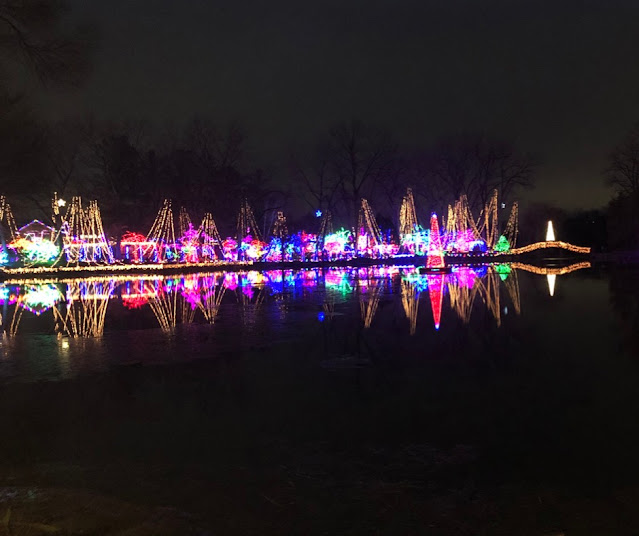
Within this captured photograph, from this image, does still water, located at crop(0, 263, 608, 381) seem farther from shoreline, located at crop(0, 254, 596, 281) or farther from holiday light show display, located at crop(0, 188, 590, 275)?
holiday light show display, located at crop(0, 188, 590, 275)

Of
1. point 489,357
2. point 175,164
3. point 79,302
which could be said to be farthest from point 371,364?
point 175,164

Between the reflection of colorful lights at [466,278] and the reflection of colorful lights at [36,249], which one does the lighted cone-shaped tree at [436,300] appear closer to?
the reflection of colorful lights at [466,278]

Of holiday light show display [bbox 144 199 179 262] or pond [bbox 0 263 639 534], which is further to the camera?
holiday light show display [bbox 144 199 179 262]

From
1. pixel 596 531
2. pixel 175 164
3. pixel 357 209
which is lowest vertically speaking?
pixel 596 531

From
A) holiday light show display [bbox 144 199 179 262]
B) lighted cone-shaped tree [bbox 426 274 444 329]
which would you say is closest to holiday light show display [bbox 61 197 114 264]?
holiday light show display [bbox 144 199 179 262]

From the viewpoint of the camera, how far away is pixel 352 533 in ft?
12.7

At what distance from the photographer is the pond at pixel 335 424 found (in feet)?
14.0

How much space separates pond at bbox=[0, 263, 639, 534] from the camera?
4258 millimetres

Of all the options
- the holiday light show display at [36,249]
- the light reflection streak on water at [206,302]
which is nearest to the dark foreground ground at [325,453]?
the light reflection streak on water at [206,302]

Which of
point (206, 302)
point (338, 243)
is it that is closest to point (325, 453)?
point (206, 302)

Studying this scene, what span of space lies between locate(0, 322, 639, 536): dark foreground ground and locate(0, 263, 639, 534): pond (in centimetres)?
2

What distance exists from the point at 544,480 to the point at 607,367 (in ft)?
15.4

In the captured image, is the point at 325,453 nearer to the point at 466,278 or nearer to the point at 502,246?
the point at 466,278

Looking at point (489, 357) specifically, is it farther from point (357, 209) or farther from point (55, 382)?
point (357, 209)
